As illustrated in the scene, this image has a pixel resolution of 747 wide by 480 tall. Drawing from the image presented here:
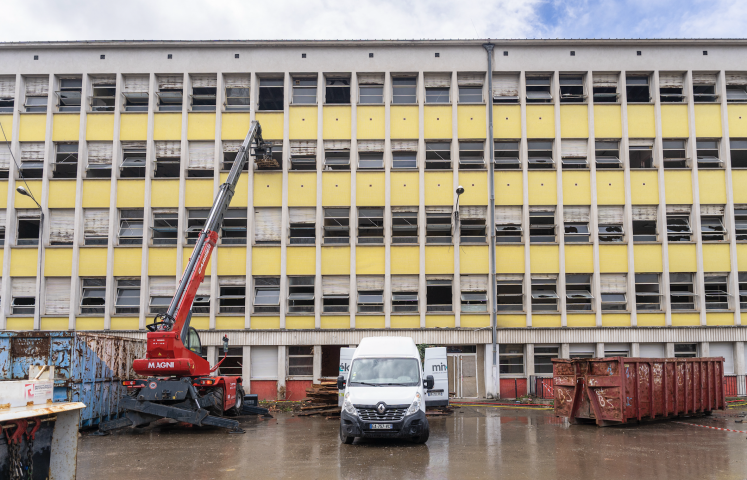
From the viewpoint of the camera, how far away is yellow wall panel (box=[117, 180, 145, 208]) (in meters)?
28.8

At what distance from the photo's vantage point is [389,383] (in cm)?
1479

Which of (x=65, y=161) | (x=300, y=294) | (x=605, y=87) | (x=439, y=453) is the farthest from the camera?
(x=605, y=87)

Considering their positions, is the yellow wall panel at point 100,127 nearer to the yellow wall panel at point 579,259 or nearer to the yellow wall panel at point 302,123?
the yellow wall panel at point 302,123

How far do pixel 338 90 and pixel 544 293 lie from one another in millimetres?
13875

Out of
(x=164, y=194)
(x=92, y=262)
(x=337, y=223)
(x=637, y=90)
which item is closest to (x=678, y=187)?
(x=637, y=90)

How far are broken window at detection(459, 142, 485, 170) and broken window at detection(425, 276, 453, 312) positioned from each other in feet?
18.3

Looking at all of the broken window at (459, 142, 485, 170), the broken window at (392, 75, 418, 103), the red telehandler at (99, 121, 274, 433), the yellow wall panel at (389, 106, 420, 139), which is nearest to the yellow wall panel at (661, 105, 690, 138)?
the broken window at (459, 142, 485, 170)

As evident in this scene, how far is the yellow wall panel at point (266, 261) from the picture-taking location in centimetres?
2834

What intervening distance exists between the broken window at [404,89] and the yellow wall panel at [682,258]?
14.1m

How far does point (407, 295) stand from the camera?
93.2 ft

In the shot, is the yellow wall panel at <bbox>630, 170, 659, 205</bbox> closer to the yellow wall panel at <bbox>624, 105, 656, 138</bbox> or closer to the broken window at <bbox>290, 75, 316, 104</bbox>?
the yellow wall panel at <bbox>624, 105, 656, 138</bbox>

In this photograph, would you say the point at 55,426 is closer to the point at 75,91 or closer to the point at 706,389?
the point at 706,389

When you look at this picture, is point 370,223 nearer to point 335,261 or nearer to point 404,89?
point 335,261

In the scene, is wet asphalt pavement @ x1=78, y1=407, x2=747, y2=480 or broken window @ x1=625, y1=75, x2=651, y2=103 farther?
broken window @ x1=625, y1=75, x2=651, y2=103
